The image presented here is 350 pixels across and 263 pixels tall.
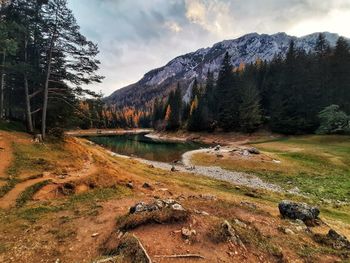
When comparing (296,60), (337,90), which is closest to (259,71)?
(296,60)

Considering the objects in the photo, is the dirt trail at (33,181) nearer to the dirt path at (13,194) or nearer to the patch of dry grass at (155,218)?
the dirt path at (13,194)

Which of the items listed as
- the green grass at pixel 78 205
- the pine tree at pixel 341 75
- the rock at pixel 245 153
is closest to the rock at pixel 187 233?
the green grass at pixel 78 205

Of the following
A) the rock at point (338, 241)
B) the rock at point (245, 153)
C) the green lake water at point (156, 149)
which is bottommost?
the green lake water at point (156, 149)

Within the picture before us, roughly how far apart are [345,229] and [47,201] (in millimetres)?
16813

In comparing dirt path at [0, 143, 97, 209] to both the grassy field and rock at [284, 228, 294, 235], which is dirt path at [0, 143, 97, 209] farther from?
the grassy field

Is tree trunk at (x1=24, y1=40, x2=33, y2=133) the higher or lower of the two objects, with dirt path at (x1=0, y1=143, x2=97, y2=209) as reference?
higher

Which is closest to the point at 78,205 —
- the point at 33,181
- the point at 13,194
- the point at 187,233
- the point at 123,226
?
the point at 13,194

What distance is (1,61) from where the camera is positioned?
26969 millimetres

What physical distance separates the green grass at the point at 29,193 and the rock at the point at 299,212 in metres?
14.0

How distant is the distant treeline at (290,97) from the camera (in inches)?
2469

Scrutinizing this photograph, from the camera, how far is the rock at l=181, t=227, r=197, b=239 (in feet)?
26.9

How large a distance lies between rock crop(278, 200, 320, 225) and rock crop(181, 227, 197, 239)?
283 inches

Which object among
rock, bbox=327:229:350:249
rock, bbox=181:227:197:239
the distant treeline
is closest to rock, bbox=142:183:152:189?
rock, bbox=181:227:197:239

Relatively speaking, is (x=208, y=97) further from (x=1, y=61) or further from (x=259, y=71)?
(x=1, y=61)
